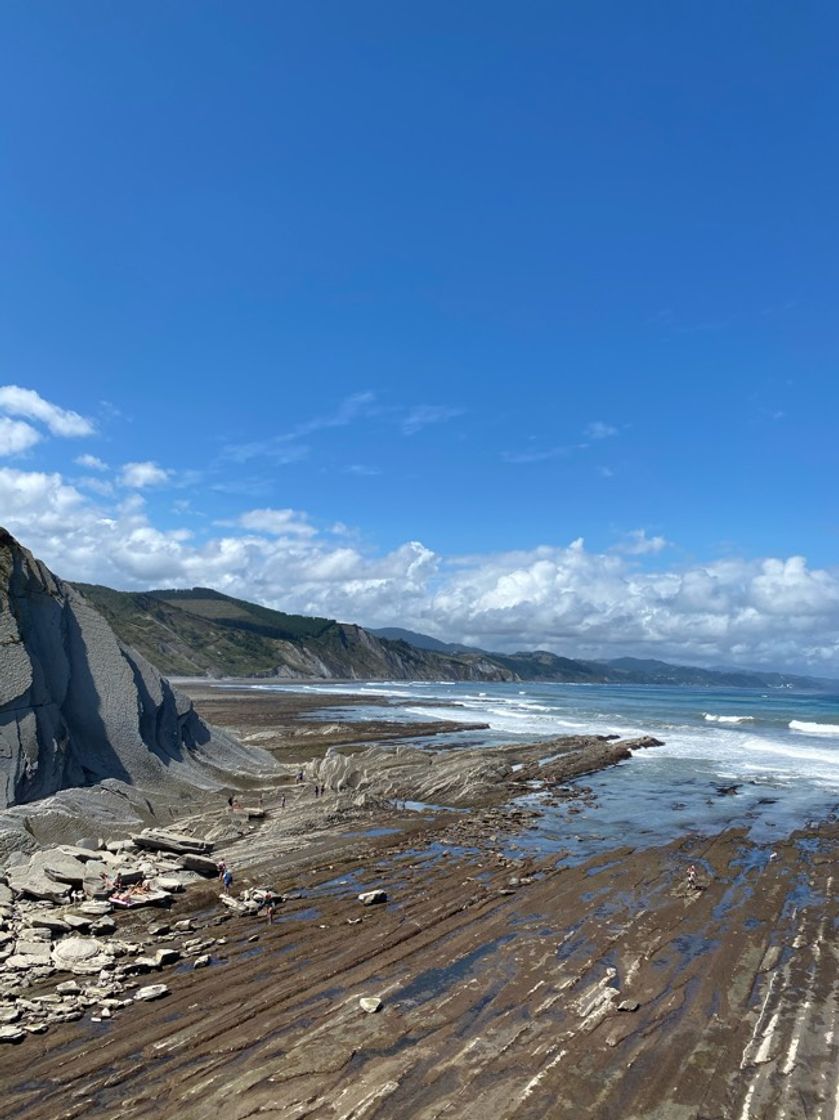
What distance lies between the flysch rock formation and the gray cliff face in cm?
4

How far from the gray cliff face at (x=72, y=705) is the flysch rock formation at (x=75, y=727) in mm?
43

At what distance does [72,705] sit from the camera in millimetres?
26359

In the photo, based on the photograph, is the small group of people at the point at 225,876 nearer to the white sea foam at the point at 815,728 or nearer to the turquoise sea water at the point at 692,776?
the turquoise sea water at the point at 692,776

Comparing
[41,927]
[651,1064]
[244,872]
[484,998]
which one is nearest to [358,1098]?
[484,998]

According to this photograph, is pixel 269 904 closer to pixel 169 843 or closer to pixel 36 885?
pixel 169 843

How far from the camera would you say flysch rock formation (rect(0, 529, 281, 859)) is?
2123cm

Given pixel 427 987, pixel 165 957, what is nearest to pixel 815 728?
pixel 427 987

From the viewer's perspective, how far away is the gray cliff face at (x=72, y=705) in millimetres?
22109

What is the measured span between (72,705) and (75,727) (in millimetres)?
881

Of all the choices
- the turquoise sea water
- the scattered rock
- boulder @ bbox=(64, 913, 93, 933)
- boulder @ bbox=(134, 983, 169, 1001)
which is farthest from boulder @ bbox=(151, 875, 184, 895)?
the turquoise sea water

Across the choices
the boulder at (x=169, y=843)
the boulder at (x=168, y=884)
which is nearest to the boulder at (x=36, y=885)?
the boulder at (x=168, y=884)

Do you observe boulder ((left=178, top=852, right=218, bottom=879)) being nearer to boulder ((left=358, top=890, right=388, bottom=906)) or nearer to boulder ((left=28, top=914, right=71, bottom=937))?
boulder ((left=358, top=890, right=388, bottom=906))

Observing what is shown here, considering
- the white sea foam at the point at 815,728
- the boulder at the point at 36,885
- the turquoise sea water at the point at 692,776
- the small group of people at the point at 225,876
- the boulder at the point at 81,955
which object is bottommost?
the white sea foam at the point at 815,728

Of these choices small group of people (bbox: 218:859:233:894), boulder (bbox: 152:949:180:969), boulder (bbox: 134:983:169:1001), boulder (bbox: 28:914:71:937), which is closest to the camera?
boulder (bbox: 134:983:169:1001)
